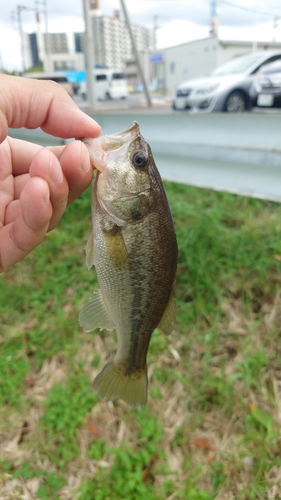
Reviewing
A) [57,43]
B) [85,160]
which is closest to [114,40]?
[57,43]

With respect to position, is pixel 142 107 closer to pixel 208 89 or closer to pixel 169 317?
pixel 208 89

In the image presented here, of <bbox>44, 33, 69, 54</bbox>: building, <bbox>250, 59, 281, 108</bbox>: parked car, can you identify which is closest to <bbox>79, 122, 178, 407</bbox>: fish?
<bbox>44, 33, 69, 54</bbox>: building

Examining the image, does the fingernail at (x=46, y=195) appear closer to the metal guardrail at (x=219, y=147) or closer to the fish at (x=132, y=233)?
the fish at (x=132, y=233)

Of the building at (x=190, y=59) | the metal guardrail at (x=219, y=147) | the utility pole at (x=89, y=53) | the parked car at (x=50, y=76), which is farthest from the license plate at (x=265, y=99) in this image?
the metal guardrail at (x=219, y=147)

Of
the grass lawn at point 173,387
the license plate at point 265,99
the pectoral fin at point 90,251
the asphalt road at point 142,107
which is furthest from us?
the license plate at point 265,99

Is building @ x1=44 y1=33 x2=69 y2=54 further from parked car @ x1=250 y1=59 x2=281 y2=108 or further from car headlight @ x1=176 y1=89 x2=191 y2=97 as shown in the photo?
parked car @ x1=250 y1=59 x2=281 y2=108
